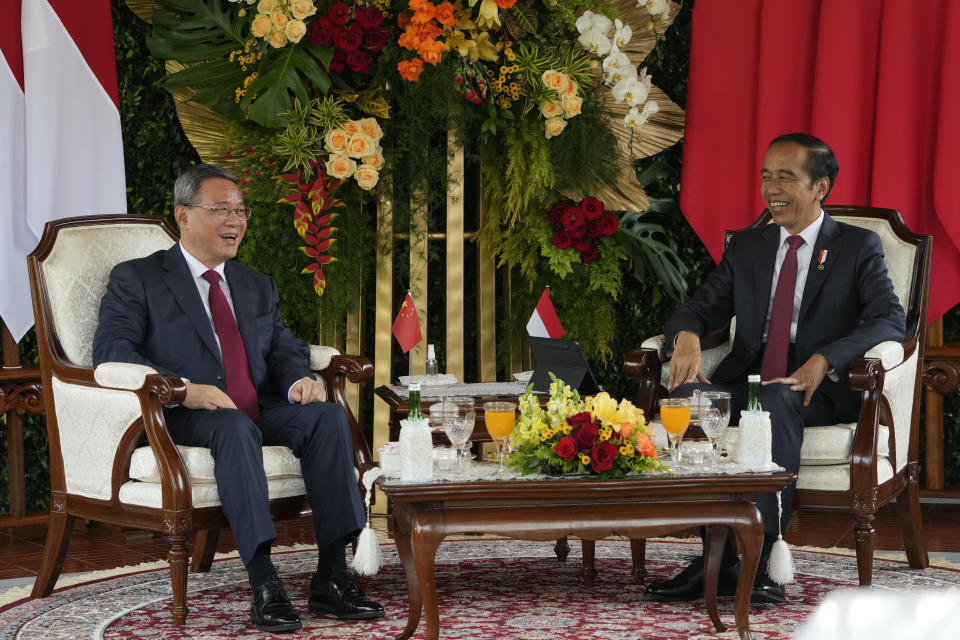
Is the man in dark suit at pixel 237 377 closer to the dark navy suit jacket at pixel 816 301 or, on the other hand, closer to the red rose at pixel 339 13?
the red rose at pixel 339 13

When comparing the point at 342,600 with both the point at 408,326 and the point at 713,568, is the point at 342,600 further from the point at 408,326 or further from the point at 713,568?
the point at 408,326

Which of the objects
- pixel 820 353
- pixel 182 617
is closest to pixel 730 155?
pixel 820 353

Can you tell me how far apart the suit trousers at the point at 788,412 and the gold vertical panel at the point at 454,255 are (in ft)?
4.20

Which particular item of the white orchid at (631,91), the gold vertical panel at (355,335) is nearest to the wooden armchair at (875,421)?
the white orchid at (631,91)

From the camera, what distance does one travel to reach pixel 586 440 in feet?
9.68

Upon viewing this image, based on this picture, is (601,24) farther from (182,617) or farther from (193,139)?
(182,617)

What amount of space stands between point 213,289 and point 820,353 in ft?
6.15

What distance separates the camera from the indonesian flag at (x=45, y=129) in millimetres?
4582

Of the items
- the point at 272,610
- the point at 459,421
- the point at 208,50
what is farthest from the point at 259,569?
the point at 208,50

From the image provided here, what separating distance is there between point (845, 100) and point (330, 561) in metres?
2.85

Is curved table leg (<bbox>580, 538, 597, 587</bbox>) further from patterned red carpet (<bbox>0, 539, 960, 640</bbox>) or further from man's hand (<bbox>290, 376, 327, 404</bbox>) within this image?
man's hand (<bbox>290, 376, 327, 404</bbox>)

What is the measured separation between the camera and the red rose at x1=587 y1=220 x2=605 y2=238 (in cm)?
505

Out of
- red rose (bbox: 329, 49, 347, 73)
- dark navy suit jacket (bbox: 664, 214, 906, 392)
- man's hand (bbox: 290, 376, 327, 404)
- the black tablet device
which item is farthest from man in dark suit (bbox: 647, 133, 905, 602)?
red rose (bbox: 329, 49, 347, 73)

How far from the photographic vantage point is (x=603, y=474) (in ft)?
9.73
